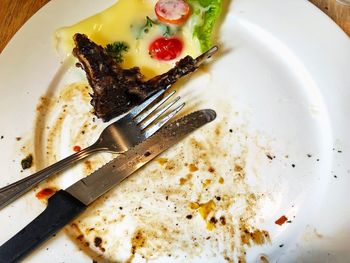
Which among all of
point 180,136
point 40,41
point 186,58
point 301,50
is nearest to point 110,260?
point 180,136

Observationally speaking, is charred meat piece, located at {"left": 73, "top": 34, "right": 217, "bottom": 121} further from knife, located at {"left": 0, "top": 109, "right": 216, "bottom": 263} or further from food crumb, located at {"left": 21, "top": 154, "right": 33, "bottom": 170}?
food crumb, located at {"left": 21, "top": 154, "right": 33, "bottom": 170}

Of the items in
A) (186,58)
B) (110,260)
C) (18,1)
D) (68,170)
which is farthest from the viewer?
(18,1)

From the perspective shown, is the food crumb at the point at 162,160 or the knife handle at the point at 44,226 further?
the food crumb at the point at 162,160

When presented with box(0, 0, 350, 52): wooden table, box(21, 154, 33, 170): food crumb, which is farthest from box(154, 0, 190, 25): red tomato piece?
box(21, 154, 33, 170): food crumb

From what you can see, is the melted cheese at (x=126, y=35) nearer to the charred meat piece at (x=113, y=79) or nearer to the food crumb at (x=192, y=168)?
the charred meat piece at (x=113, y=79)

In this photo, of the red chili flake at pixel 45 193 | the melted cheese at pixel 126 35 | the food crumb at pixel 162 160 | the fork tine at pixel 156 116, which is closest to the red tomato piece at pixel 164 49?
the melted cheese at pixel 126 35

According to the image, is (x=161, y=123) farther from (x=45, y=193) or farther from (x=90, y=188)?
(x=45, y=193)

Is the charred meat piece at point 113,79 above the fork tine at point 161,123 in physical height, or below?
above

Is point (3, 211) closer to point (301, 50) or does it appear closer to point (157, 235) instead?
point (157, 235)
